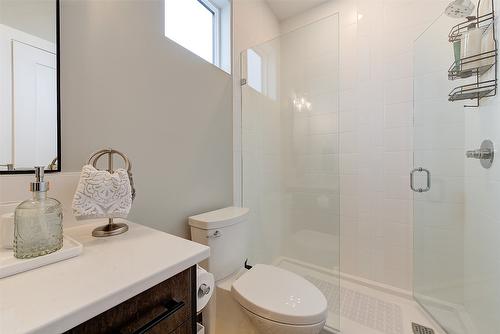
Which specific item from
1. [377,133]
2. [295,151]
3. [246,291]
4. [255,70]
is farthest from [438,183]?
[255,70]

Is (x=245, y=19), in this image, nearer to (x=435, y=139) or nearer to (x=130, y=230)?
(x=435, y=139)

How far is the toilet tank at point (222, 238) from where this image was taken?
49.2 inches

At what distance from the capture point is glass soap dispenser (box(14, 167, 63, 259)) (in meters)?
0.55

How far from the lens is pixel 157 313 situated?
1.74 ft

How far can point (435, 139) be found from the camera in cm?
155

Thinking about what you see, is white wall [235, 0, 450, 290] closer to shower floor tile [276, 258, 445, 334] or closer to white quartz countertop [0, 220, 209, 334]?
shower floor tile [276, 258, 445, 334]

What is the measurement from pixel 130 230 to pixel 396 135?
1.99m

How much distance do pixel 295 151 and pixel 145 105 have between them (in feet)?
3.92

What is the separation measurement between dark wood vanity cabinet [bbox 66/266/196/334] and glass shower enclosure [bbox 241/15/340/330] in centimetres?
120

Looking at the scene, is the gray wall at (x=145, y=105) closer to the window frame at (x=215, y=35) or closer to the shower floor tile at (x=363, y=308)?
the window frame at (x=215, y=35)

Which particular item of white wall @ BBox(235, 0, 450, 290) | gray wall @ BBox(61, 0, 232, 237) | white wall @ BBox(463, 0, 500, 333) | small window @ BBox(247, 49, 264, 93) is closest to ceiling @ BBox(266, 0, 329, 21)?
white wall @ BBox(235, 0, 450, 290)

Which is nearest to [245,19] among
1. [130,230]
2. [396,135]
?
[396,135]

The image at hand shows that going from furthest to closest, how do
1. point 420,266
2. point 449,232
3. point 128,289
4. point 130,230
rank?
point 420,266
point 449,232
point 130,230
point 128,289

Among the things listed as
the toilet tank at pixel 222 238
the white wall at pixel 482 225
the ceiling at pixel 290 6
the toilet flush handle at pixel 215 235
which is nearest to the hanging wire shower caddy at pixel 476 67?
the white wall at pixel 482 225
